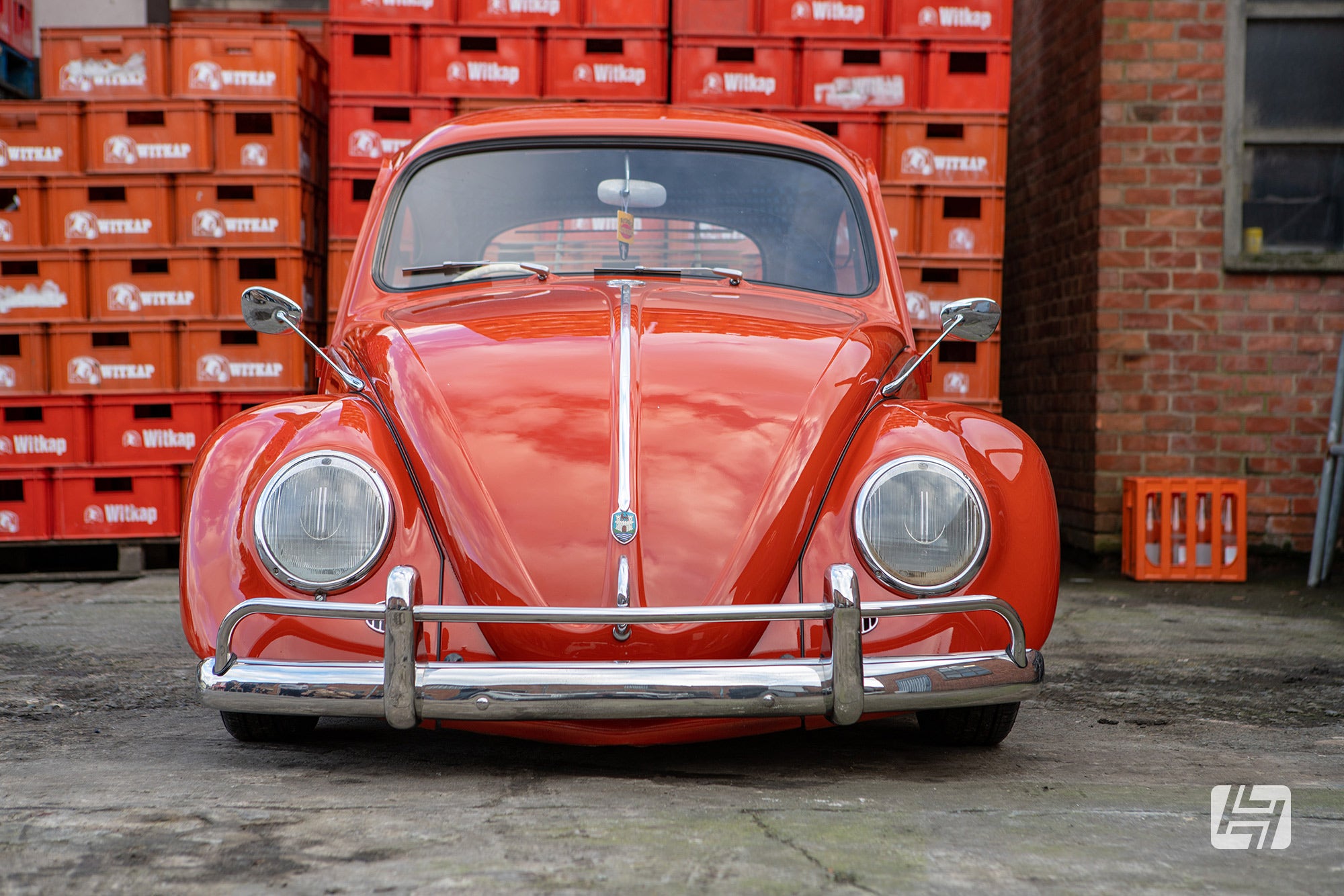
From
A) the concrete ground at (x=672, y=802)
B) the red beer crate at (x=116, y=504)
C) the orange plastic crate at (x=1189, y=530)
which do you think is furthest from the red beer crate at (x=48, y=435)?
the orange plastic crate at (x=1189, y=530)

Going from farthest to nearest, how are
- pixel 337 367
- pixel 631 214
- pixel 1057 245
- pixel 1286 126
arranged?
pixel 1057 245 < pixel 1286 126 < pixel 631 214 < pixel 337 367

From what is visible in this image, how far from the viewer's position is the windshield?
3.57 metres

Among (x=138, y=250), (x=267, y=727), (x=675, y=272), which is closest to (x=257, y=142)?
(x=138, y=250)

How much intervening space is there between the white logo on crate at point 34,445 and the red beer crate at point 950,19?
15.3ft

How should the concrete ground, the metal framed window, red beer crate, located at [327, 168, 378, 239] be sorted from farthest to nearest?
the metal framed window → red beer crate, located at [327, 168, 378, 239] → the concrete ground

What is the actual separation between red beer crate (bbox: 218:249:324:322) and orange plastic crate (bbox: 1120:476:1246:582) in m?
4.44

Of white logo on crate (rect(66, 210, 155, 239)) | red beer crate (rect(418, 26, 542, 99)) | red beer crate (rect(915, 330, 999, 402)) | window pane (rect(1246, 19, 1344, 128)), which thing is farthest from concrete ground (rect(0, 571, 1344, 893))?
window pane (rect(1246, 19, 1344, 128))

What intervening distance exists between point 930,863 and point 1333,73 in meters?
6.06

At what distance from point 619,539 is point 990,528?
746 mm

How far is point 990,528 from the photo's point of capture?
8.14 ft

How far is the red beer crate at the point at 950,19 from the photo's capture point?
6090 mm

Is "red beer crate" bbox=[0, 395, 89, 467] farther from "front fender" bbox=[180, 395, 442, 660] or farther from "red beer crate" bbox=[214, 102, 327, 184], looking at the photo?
"front fender" bbox=[180, 395, 442, 660]

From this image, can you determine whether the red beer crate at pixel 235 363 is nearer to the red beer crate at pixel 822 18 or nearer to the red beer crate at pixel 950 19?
the red beer crate at pixel 822 18

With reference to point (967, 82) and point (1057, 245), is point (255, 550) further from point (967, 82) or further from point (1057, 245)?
point (1057, 245)
